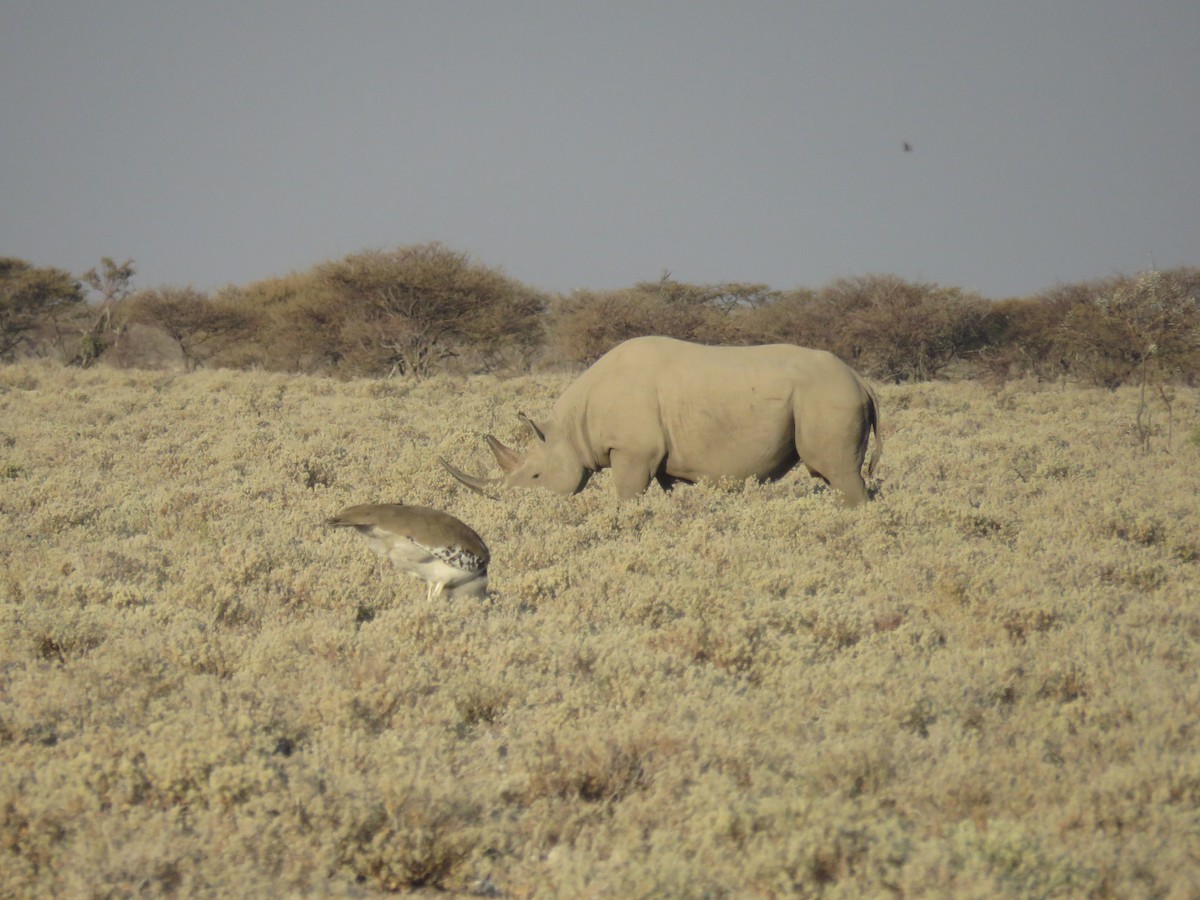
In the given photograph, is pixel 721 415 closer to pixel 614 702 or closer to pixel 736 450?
pixel 736 450

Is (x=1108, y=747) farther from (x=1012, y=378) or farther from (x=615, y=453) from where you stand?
(x=1012, y=378)

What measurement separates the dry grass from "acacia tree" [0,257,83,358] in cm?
3390

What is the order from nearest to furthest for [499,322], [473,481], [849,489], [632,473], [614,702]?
[614,702] < [849,489] < [632,473] < [473,481] < [499,322]

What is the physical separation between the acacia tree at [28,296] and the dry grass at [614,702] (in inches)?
1335

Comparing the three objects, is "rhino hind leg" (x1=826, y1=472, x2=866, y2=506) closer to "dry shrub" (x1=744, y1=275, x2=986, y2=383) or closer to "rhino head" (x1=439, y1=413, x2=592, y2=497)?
"rhino head" (x1=439, y1=413, x2=592, y2=497)

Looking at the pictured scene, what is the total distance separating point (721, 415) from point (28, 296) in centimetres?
3681

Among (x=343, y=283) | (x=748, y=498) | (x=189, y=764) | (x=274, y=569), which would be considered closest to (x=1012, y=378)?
(x=343, y=283)

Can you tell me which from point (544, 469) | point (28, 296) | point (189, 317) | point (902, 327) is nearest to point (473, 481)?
point (544, 469)

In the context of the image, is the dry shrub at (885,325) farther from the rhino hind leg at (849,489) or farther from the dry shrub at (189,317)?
the rhino hind leg at (849,489)

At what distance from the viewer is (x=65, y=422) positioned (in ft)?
46.2

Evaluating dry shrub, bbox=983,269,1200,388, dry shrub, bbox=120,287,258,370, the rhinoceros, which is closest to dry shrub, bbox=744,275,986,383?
dry shrub, bbox=983,269,1200,388

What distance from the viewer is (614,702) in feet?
13.7

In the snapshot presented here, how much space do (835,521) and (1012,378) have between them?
70.8 ft

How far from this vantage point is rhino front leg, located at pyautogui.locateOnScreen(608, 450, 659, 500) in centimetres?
861
